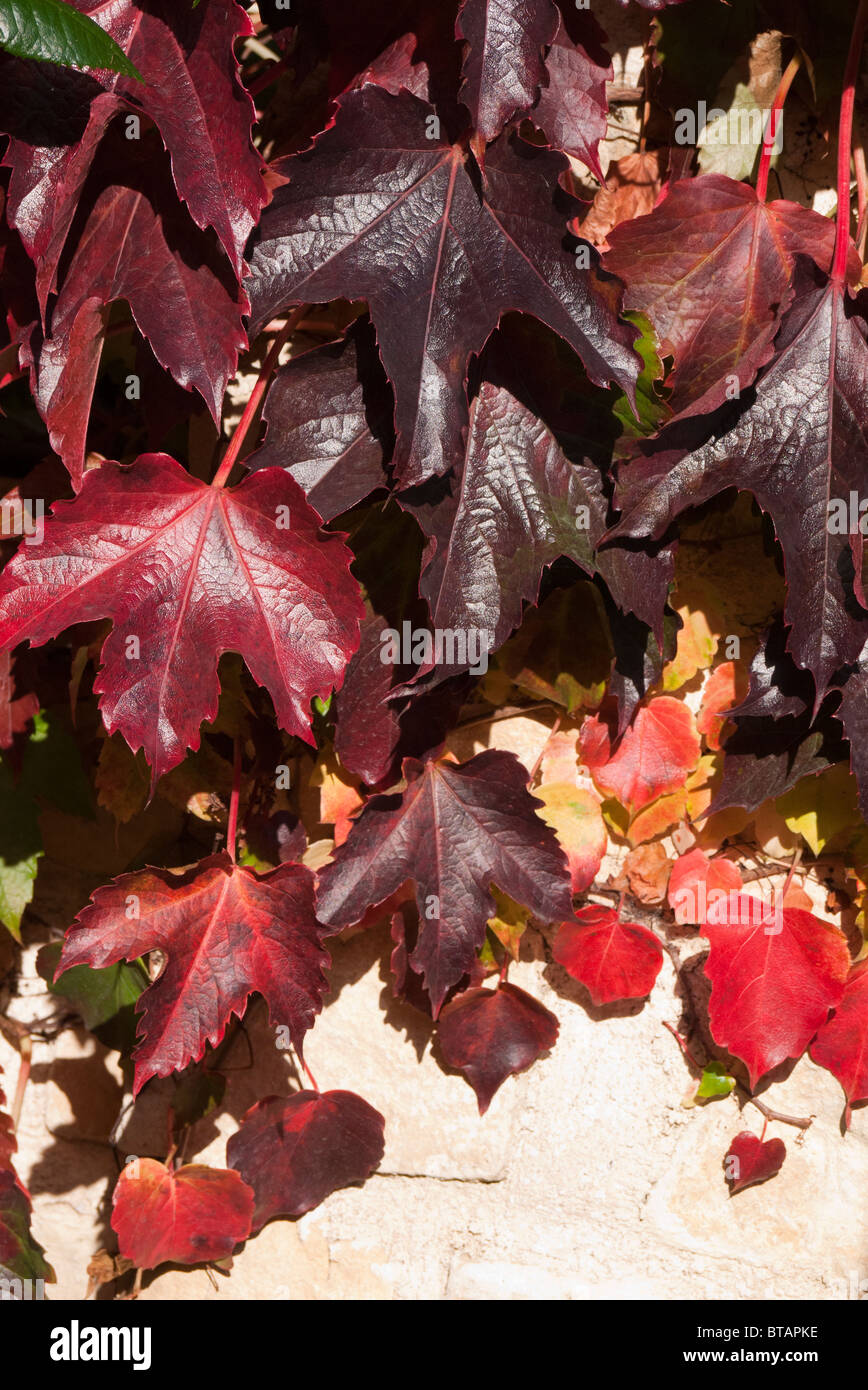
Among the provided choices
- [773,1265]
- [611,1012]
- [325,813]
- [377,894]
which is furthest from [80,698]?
[773,1265]

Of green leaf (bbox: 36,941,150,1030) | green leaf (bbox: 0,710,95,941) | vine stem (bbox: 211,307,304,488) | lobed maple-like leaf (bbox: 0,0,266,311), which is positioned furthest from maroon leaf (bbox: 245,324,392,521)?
green leaf (bbox: 36,941,150,1030)

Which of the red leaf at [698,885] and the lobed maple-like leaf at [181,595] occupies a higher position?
the lobed maple-like leaf at [181,595]

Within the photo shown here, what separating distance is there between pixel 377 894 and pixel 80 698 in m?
0.54

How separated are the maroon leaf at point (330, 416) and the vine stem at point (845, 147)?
47 cm

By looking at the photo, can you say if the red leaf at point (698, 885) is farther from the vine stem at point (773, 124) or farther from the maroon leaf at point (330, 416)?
the vine stem at point (773, 124)

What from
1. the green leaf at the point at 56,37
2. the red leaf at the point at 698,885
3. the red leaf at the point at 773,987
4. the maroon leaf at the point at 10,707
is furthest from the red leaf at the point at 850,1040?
the green leaf at the point at 56,37

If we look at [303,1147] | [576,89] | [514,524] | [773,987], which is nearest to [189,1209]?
[303,1147]

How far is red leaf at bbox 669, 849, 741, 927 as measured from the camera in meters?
1.28

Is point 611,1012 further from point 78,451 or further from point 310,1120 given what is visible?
point 78,451

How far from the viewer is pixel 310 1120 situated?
1.34m

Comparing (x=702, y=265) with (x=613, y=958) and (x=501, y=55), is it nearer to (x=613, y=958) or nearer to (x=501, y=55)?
(x=501, y=55)

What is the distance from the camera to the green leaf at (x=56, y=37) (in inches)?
32.8

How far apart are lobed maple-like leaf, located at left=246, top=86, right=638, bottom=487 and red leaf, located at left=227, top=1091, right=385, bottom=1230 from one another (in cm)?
85

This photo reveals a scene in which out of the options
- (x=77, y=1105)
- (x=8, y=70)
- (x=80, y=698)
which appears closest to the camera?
(x=8, y=70)
